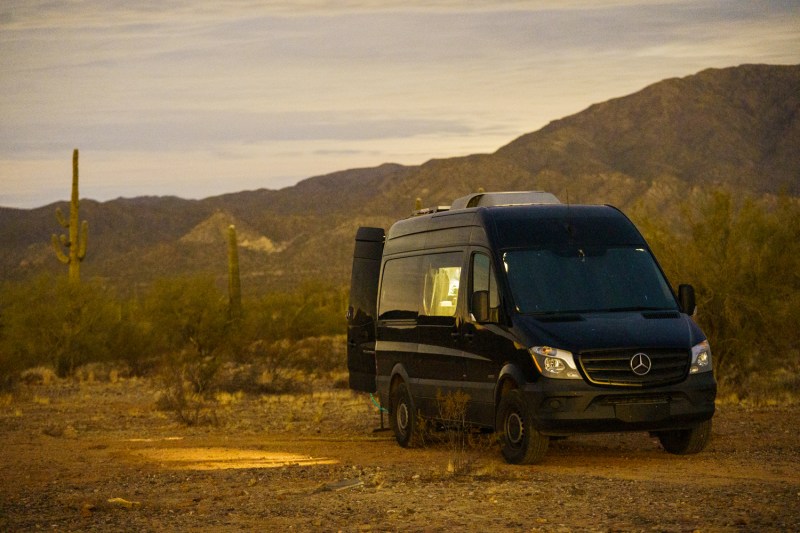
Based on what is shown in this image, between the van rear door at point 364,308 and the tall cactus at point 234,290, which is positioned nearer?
the van rear door at point 364,308

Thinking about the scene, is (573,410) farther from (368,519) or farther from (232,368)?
(232,368)

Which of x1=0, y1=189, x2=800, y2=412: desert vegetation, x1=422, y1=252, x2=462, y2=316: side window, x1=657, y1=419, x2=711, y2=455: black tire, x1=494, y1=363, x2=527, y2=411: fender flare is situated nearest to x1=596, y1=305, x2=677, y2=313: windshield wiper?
x1=494, y1=363, x2=527, y2=411: fender flare

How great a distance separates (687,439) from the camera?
1266 cm

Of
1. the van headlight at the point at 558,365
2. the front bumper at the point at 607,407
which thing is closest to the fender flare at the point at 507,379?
the front bumper at the point at 607,407

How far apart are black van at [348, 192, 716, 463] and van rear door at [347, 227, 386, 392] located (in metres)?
1.04

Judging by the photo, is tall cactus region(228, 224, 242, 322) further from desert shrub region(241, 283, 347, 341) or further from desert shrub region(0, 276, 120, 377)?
desert shrub region(0, 276, 120, 377)

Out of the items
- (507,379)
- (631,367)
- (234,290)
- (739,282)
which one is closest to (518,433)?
(507,379)

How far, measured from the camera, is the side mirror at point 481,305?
1240 cm

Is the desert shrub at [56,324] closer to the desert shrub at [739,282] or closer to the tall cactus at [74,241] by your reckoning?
the tall cactus at [74,241]

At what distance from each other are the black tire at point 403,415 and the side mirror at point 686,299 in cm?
352

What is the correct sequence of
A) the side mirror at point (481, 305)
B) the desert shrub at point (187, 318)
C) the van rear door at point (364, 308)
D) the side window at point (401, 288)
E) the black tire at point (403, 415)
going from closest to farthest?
the side mirror at point (481, 305) < the black tire at point (403, 415) < the side window at point (401, 288) < the van rear door at point (364, 308) < the desert shrub at point (187, 318)

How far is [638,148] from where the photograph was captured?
386ft

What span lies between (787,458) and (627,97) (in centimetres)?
12568

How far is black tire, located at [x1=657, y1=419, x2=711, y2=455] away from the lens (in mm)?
12555
